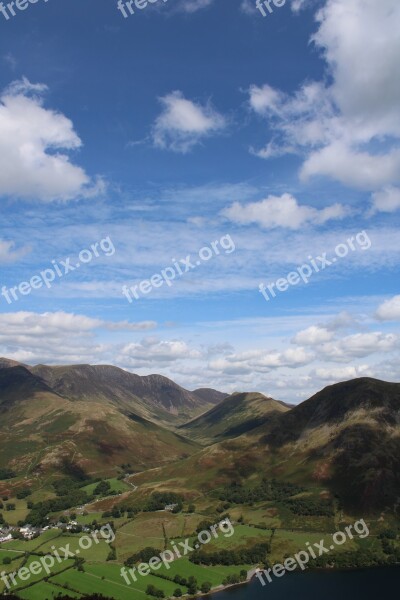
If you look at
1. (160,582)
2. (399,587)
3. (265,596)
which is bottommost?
(399,587)

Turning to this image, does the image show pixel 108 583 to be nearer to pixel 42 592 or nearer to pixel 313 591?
pixel 42 592

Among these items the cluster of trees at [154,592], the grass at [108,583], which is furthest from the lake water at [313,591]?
→ the grass at [108,583]

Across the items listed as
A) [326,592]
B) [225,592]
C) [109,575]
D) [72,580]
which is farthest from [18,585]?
[326,592]

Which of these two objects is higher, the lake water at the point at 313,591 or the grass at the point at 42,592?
the grass at the point at 42,592

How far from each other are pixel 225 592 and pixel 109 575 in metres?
49.4

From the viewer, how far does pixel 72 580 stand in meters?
188

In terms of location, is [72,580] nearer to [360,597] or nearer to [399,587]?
[360,597]

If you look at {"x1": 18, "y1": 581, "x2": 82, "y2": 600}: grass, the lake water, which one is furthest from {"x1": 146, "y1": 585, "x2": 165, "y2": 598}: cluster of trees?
{"x1": 18, "y1": 581, "x2": 82, "y2": 600}: grass

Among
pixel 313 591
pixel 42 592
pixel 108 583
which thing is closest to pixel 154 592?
pixel 108 583

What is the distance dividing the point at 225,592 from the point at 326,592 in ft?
136

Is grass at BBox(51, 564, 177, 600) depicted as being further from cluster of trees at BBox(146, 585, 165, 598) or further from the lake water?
the lake water

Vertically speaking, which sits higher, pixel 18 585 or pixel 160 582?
pixel 18 585

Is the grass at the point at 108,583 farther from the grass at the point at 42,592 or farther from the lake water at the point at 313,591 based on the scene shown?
the lake water at the point at 313,591

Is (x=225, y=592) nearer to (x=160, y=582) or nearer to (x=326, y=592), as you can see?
(x=160, y=582)
